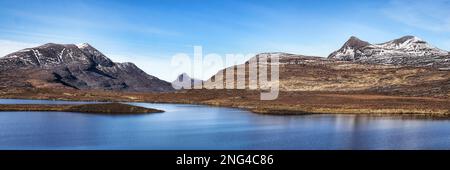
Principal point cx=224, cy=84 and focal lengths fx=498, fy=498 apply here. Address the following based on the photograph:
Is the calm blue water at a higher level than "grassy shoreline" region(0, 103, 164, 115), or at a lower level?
lower

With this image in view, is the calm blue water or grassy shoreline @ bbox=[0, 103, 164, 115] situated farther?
grassy shoreline @ bbox=[0, 103, 164, 115]

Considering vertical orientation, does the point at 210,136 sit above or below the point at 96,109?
below

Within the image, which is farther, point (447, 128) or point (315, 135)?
point (447, 128)

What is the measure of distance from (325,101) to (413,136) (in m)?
92.2

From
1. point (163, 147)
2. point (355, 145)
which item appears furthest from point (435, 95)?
point (163, 147)

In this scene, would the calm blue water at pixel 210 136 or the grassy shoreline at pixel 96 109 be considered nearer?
the calm blue water at pixel 210 136

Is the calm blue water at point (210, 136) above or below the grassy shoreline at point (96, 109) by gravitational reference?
below

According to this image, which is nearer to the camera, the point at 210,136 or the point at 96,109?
the point at 210,136
